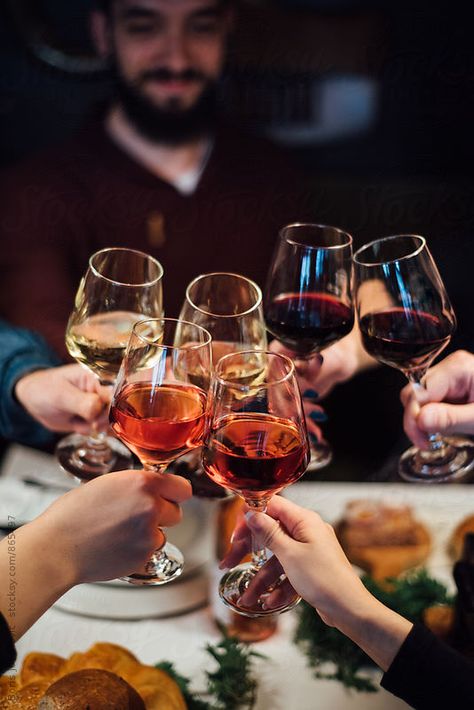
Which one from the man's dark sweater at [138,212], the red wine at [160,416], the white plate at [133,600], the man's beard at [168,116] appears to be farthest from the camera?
the man's beard at [168,116]

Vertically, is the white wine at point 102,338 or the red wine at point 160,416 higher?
the red wine at point 160,416

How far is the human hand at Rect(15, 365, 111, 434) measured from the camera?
1180 millimetres

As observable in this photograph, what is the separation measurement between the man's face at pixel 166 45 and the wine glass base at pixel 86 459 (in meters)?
1.63

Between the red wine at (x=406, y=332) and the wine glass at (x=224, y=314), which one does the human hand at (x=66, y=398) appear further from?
the red wine at (x=406, y=332)

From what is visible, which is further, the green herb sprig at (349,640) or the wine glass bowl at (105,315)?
the wine glass bowl at (105,315)

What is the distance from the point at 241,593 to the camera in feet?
2.91

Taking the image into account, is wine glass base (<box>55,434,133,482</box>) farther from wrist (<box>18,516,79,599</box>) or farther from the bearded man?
the bearded man

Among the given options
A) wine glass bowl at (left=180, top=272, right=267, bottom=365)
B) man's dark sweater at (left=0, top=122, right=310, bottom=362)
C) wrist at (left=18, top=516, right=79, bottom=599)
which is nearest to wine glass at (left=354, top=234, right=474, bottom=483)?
wine glass bowl at (left=180, top=272, right=267, bottom=365)

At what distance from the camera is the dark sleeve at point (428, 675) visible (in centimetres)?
76

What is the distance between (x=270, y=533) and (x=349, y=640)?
0.20 meters

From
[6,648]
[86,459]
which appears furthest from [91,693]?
[86,459]

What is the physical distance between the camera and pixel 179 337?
0.92 metres

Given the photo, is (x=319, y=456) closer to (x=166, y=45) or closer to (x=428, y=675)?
(x=428, y=675)

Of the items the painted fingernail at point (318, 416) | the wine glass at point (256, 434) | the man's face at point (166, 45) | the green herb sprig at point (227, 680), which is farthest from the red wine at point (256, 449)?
the man's face at point (166, 45)
